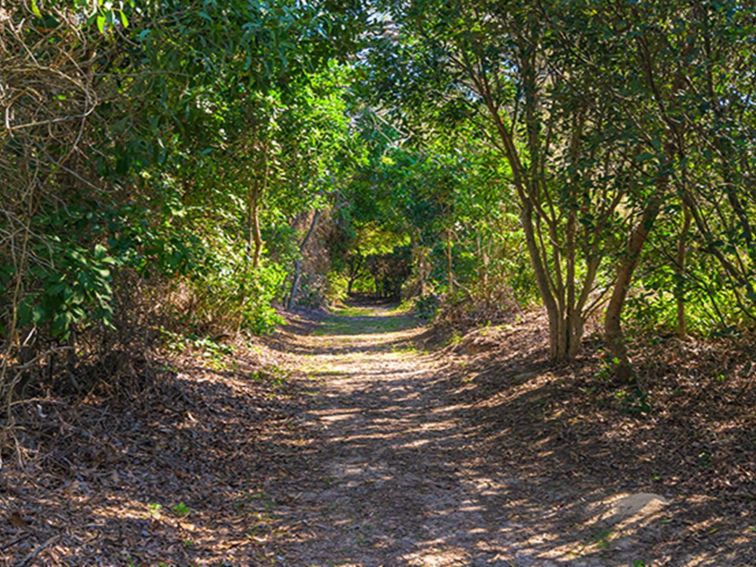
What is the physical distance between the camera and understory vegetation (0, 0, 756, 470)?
4.57 meters

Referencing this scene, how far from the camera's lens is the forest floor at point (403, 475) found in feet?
14.9

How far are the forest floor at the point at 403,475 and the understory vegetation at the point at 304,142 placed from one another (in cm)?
62

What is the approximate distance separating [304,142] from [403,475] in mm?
7868

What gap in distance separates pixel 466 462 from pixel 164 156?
14.1 ft

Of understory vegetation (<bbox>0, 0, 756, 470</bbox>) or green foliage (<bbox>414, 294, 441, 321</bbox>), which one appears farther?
green foliage (<bbox>414, 294, 441, 321</bbox>)

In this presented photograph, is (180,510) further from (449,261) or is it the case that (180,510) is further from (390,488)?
(449,261)

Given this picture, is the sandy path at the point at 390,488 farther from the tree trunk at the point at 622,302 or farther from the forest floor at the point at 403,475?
the tree trunk at the point at 622,302

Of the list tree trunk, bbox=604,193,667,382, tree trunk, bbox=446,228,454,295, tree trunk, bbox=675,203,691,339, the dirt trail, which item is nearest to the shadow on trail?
the dirt trail

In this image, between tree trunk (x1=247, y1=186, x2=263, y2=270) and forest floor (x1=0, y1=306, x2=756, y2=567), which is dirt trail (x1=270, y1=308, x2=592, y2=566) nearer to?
forest floor (x1=0, y1=306, x2=756, y2=567)

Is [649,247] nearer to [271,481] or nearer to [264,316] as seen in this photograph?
[271,481]

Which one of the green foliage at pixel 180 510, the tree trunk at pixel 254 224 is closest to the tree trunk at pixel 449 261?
the tree trunk at pixel 254 224

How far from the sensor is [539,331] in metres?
12.8

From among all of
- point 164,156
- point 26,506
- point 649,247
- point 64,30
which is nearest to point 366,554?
point 26,506

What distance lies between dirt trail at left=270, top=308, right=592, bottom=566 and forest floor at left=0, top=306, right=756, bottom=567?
0.9 inches
